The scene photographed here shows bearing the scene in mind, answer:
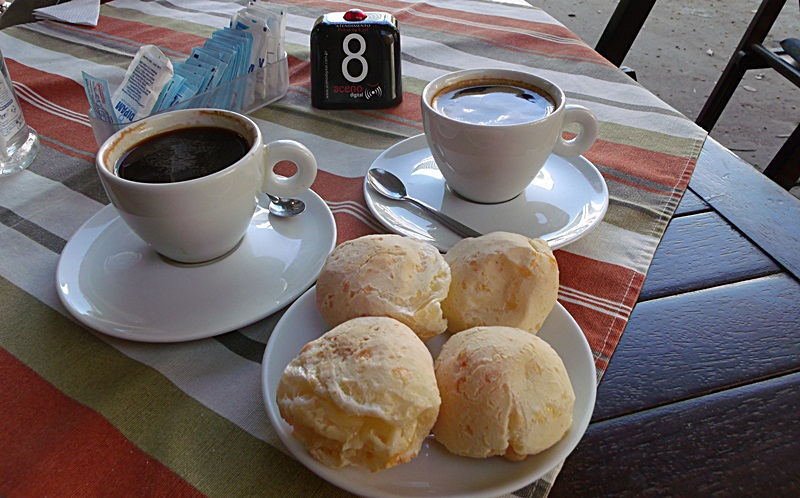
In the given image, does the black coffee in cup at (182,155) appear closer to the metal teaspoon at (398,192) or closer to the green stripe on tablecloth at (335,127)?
the metal teaspoon at (398,192)

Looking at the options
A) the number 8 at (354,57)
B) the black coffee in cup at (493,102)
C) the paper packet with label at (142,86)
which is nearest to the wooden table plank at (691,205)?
the black coffee in cup at (493,102)

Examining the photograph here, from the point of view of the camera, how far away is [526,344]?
1.48 feet

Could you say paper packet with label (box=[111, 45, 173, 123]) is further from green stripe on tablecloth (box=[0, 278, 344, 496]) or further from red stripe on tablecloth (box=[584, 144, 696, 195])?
red stripe on tablecloth (box=[584, 144, 696, 195])

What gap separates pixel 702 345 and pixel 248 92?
85 centimetres

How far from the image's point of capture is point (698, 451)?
466 millimetres

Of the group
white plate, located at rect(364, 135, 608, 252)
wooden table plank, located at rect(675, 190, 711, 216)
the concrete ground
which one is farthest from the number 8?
the concrete ground

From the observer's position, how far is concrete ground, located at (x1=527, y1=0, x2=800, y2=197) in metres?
2.71

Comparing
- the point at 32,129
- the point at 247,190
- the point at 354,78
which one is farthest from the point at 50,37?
the point at 247,190

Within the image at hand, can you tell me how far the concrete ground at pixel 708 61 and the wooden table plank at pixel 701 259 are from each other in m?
1.79

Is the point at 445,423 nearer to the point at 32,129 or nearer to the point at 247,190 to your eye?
the point at 247,190

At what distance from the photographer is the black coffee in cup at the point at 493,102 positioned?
75 centimetres

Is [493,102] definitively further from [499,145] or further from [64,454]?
[64,454]

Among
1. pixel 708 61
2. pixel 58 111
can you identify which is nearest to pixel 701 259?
pixel 58 111

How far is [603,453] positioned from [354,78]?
0.81 metres
